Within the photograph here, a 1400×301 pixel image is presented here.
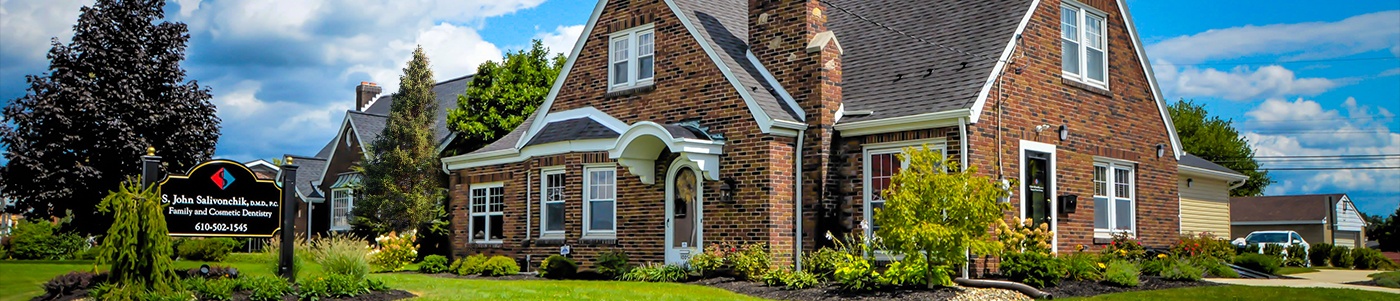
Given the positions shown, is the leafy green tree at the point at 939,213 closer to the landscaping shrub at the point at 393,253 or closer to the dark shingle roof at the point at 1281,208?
the landscaping shrub at the point at 393,253

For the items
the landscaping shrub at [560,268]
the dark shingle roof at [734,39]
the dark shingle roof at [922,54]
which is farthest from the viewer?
the landscaping shrub at [560,268]

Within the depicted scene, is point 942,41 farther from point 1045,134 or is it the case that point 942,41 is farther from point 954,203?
point 954,203

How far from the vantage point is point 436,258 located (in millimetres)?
22922

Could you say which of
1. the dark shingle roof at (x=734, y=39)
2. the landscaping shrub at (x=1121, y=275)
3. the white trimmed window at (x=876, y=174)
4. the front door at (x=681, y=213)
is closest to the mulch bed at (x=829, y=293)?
the front door at (x=681, y=213)

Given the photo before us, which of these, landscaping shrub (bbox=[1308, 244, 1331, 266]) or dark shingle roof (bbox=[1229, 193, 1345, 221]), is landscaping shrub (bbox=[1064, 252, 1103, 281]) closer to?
landscaping shrub (bbox=[1308, 244, 1331, 266])

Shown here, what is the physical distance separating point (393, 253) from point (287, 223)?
1051 cm

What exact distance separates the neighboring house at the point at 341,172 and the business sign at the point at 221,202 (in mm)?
15377

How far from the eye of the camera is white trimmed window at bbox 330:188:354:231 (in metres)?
33.5

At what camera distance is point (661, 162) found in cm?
1923

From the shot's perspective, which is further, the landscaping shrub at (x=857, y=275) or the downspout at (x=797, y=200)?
the downspout at (x=797, y=200)

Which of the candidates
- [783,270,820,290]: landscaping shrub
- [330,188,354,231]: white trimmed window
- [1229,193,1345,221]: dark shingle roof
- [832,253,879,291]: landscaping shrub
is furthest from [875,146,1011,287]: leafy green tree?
[1229,193,1345,221]: dark shingle roof

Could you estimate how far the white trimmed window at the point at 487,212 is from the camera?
23517 millimetres

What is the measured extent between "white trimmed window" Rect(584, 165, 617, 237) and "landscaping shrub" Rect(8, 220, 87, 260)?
58.6ft

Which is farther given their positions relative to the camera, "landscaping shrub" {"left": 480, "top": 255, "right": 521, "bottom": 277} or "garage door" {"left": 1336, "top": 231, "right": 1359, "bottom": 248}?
"garage door" {"left": 1336, "top": 231, "right": 1359, "bottom": 248}
